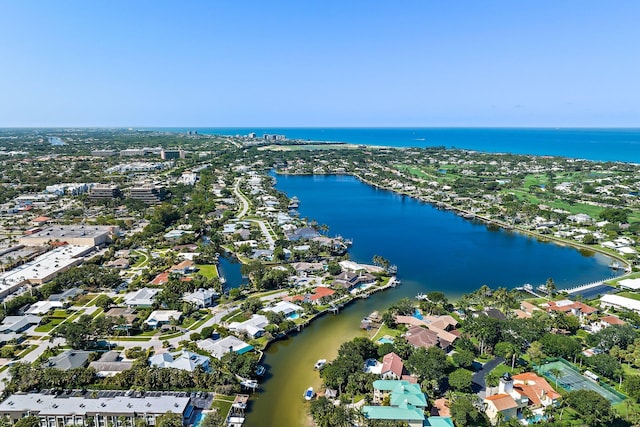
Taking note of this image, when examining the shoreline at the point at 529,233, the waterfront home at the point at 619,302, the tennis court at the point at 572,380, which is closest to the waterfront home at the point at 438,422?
the tennis court at the point at 572,380

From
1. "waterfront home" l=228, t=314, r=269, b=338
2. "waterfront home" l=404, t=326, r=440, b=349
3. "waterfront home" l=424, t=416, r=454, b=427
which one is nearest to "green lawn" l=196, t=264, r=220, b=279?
"waterfront home" l=228, t=314, r=269, b=338

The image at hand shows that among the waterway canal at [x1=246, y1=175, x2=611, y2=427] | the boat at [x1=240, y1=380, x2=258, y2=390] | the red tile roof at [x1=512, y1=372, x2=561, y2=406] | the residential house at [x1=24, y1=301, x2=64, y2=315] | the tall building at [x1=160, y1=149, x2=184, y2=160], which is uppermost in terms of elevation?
the tall building at [x1=160, y1=149, x2=184, y2=160]

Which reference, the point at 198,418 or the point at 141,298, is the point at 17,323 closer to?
the point at 141,298

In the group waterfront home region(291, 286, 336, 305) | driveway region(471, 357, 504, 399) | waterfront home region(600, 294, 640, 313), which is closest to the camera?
driveway region(471, 357, 504, 399)

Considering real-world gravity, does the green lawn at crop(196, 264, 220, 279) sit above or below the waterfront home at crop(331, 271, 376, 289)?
below

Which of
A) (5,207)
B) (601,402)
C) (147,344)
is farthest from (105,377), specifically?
(5,207)

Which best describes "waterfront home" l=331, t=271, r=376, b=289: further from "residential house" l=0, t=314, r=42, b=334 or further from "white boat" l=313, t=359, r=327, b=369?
"residential house" l=0, t=314, r=42, b=334

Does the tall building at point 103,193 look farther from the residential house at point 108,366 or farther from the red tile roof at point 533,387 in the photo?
the red tile roof at point 533,387
